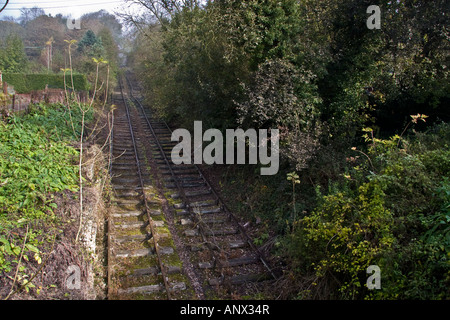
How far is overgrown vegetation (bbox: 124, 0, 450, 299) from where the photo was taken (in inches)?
221

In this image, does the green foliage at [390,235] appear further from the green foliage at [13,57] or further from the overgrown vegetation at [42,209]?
the green foliage at [13,57]

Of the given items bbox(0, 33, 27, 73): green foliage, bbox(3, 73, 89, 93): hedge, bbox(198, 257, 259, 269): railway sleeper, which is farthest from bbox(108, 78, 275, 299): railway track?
bbox(0, 33, 27, 73): green foliage

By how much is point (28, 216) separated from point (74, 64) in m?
26.0

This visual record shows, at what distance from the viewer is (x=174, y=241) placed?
7855 mm

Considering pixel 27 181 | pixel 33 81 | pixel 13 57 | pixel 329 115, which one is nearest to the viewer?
pixel 27 181

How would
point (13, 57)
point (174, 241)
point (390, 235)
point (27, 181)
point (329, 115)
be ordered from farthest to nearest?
point (13, 57), point (329, 115), point (174, 241), point (27, 181), point (390, 235)

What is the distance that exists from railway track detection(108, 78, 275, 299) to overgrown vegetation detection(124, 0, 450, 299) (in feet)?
2.47

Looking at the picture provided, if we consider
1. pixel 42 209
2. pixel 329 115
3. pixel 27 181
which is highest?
pixel 329 115

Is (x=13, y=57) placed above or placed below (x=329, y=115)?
above

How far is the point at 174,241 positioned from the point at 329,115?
5853 millimetres

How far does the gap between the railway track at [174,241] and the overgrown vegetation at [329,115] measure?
29.7 inches

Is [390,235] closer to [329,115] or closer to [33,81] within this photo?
[329,115]

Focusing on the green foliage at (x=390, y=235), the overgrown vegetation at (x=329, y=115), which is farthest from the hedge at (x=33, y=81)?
the green foliage at (x=390, y=235)

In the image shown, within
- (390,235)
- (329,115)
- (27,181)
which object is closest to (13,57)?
(27,181)
